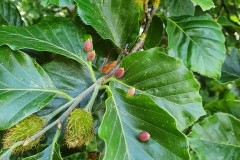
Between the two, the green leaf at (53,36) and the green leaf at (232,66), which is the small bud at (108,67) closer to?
the green leaf at (53,36)

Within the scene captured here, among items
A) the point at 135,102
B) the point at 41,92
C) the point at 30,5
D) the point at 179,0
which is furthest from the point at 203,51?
the point at 30,5

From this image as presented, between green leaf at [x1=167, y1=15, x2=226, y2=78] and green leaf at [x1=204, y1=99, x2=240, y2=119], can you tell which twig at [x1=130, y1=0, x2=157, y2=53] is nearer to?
green leaf at [x1=167, y1=15, x2=226, y2=78]

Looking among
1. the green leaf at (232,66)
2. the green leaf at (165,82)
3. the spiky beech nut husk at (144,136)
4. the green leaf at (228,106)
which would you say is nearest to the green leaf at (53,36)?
the green leaf at (165,82)

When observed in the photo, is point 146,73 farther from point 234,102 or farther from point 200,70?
point 234,102

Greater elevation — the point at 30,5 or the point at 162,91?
the point at 162,91

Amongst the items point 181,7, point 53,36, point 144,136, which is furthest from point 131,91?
point 181,7

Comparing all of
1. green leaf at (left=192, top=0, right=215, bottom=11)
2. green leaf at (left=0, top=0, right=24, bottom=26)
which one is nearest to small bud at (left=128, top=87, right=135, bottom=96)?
green leaf at (left=192, top=0, right=215, bottom=11)
